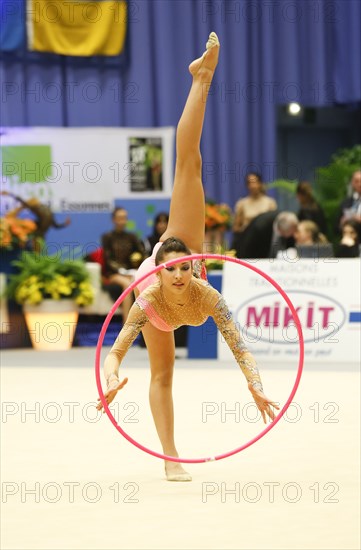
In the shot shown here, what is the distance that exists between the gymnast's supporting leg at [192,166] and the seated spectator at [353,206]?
19.2 ft

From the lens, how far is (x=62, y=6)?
11867mm

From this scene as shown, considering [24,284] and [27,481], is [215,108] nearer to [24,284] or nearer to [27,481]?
[24,284]

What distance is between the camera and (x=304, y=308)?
8891 millimetres

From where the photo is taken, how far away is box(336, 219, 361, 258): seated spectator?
968 cm

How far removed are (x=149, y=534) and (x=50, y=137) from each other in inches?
309

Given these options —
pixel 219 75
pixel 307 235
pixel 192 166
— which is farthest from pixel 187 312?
pixel 219 75

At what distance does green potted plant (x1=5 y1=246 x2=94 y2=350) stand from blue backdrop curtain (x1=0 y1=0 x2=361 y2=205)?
2.38 meters

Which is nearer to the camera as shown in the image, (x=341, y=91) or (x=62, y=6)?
(x=62, y=6)

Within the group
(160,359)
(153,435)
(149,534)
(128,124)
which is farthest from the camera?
(128,124)

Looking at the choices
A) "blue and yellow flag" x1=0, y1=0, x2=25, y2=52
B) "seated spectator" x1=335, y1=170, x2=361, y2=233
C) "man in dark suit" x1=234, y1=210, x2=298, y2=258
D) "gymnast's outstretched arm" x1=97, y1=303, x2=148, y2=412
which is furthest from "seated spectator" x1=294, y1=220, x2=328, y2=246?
"gymnast's outstretched arm" x1=97, y1=303, x2=148, y2=412

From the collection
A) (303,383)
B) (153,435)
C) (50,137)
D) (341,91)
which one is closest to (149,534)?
(153,435)

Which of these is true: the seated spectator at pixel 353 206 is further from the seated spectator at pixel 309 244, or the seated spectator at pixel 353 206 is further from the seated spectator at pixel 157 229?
the seated spectator at pixel 157 229

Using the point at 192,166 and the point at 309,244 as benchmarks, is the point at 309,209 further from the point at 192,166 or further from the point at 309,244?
the point at 192,166

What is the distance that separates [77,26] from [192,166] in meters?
8.20
